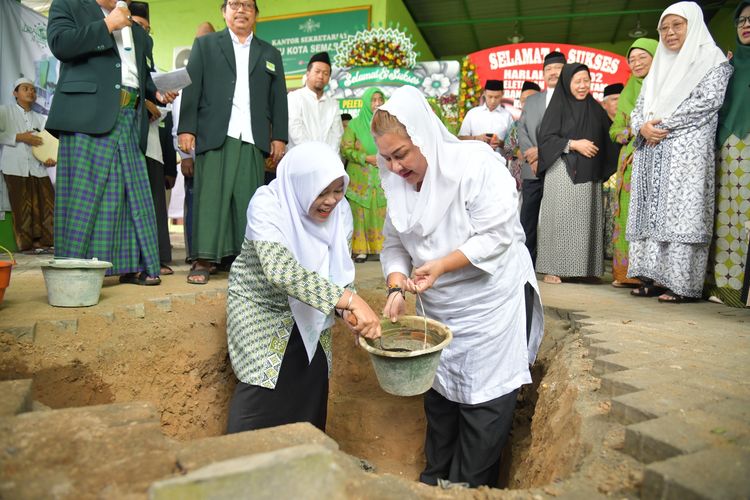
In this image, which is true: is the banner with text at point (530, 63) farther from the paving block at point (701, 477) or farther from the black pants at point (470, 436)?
the paving block at point (701, 477)

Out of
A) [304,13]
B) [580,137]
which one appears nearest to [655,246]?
[580,137]

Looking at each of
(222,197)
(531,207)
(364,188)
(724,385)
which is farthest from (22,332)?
(531,207)

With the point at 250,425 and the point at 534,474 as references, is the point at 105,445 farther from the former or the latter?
the point at 534,474

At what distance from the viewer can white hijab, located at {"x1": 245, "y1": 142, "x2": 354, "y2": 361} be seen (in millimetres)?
2037

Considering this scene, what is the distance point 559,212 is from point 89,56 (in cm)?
357

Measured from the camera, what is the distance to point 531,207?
15.0 feet

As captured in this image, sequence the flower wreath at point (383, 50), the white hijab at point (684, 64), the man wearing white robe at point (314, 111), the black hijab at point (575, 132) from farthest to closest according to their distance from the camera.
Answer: the flower wreath at point (383, 50), the man wearing white robe at point (314, 111), the black hijab at point (575, 132), the white hijab at point (684, 64)

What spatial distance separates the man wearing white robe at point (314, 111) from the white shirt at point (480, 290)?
2.85 metres

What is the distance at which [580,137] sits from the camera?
4.17 m

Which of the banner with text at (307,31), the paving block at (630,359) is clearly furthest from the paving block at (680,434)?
the banner with text at (307,31)

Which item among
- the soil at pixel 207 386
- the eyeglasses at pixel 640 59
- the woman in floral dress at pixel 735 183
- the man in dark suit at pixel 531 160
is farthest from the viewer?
the man in dark suit at pixel 531 160

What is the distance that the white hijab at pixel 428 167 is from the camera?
184 centimetres

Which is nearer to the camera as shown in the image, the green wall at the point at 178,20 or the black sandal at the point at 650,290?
the black sandal at the point at 650,290

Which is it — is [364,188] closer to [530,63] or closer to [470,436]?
[470,436]
